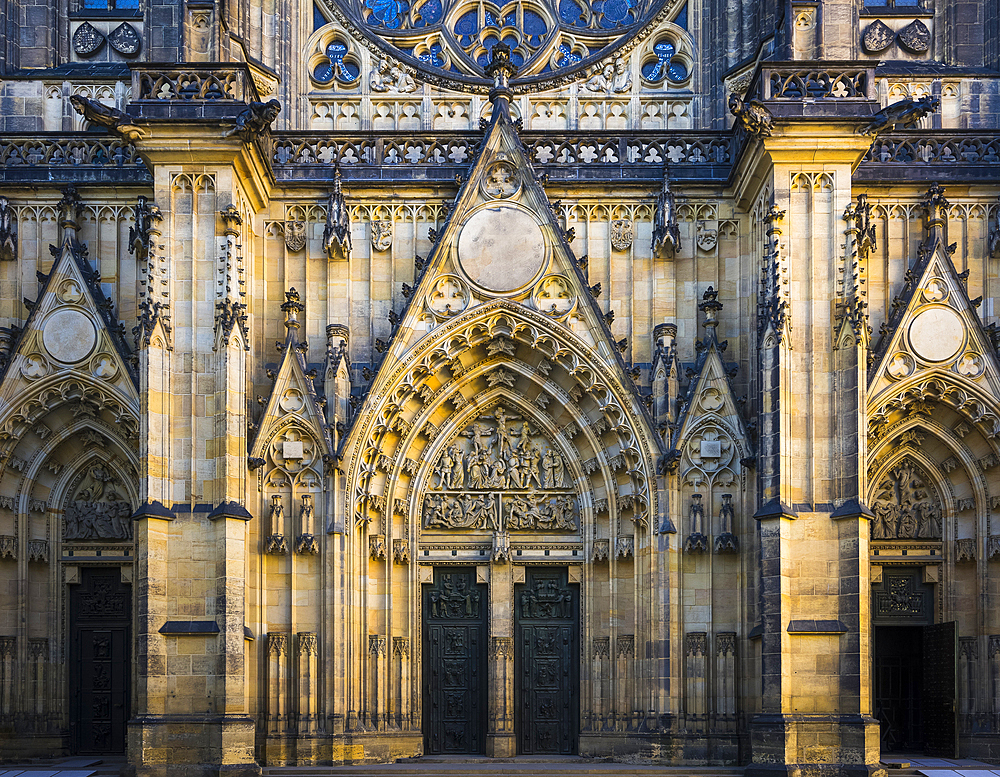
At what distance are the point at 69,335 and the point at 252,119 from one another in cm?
441

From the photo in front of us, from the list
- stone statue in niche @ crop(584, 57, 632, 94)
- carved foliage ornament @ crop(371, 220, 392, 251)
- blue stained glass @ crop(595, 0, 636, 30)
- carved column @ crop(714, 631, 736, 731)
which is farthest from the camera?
blue stained glass @ crop(595, 0, 636, 30)

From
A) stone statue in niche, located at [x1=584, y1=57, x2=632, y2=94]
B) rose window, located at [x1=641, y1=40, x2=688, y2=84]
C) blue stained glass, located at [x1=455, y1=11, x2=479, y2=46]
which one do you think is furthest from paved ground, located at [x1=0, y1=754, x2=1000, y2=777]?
blue stained glass, located at [x1=455, y1=11, x2=479, y2=46]

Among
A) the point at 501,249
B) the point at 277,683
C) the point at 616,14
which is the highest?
the point at 616,14

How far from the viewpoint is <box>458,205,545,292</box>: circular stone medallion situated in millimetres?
18891

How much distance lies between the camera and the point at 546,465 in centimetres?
1967

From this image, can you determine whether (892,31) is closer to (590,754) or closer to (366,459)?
(366,459)

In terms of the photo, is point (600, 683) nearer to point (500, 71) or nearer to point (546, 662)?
point (546, 662)

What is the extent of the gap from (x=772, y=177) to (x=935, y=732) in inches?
333

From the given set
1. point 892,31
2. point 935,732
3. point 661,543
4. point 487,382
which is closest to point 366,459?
point 487,382

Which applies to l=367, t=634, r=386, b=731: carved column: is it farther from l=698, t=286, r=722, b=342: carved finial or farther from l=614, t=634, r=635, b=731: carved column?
l=698, t=286, r=722, b=342: carved finial

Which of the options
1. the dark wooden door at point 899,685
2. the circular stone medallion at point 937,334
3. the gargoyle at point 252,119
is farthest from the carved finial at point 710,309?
the gargoyle at point 252,119

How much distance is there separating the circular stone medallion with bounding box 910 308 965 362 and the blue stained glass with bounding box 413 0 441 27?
30.6ft

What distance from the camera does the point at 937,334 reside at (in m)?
18.3

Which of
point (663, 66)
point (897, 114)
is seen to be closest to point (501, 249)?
point (663, 66)
